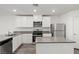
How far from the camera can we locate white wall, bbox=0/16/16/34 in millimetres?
9172

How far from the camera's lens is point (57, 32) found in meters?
8.34

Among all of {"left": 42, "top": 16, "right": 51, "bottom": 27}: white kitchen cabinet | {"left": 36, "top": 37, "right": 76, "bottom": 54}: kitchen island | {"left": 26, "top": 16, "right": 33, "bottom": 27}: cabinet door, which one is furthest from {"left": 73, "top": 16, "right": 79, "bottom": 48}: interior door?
{"left": 26, "top": 16, "right": 33, "bottom": 27}: cabinet door

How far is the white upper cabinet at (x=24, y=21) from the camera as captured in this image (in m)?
9.23

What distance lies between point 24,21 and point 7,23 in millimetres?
1366

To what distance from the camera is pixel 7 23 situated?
934cm

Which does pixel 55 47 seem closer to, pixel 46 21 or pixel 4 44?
pixel 4 44

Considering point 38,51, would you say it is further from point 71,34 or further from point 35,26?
point 35,26

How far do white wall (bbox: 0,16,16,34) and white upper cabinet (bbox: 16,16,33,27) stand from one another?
465mm

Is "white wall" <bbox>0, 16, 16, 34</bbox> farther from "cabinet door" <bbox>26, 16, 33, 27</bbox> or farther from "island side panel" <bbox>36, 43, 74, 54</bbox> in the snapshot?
"island side panel" <bbox>36, 43, 74, 54</bbox>

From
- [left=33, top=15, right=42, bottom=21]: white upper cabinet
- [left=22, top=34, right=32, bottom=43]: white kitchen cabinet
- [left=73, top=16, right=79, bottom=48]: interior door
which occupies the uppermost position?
[left=33, top=15, right=42, bottom=21]: white upper cabinet

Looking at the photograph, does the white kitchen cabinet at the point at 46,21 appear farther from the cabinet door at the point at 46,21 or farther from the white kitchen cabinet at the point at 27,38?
the white kitchen cabinet at the point at 27,38

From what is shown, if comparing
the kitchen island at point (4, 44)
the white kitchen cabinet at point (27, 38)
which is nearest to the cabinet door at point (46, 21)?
the white kitchen cabinet at point (27, 38)
